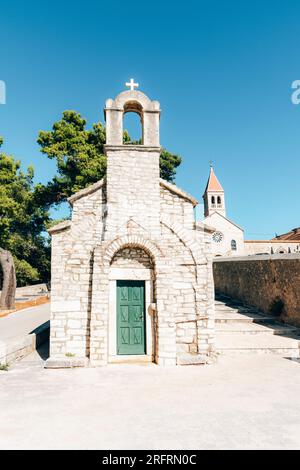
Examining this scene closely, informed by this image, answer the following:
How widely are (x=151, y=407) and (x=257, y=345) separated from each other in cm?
562

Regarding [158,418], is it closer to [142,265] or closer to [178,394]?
[178,394]

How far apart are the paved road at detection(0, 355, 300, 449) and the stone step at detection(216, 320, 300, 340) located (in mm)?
3614

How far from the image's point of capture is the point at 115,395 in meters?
5.55

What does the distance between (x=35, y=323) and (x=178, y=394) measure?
9.57 metres

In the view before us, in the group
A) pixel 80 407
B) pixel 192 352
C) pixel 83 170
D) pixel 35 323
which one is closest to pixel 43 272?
pixel 83 170

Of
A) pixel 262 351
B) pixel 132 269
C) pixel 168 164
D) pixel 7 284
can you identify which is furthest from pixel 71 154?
pixel 262 351

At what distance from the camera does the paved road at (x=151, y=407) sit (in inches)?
152

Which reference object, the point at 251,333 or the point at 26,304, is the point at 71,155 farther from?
the point at 251,333

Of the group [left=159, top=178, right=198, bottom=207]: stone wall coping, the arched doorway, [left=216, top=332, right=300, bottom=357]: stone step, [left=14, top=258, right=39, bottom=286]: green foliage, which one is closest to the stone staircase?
[left=216, top=332, right=300, bottom=357]: stone step

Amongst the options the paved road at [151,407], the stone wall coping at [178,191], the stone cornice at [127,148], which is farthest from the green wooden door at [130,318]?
the stone cornice at [127,148]

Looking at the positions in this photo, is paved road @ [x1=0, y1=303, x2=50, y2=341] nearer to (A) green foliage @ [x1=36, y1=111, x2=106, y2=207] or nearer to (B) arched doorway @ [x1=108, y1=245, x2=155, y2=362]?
(B) arched doorway @ [x1=108, y1=245, x2=155, y2=362]

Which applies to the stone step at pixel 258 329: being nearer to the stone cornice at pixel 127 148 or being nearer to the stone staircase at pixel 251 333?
the stone staircase at pixel 251 333

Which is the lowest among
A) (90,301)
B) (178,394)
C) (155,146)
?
(178,394)

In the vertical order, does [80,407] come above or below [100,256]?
below
